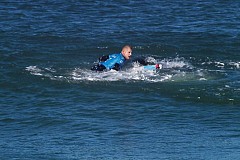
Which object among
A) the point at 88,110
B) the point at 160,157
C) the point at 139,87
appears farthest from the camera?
the point at 139,87

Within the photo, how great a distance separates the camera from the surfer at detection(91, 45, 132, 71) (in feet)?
89.0

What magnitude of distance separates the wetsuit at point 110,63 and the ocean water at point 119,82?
Result: 35 centimetres

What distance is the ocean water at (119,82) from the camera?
1961 cm

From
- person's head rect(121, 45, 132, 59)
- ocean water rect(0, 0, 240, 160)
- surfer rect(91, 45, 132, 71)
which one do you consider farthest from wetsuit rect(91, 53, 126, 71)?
ocean water rect(0, 0, 240, 160)

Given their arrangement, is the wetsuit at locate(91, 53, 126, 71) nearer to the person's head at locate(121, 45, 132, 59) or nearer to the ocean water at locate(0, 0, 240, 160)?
the person's head at locate(121, 45, 132, 59)

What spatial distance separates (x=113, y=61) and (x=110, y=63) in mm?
121

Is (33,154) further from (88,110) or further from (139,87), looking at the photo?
(139,87)

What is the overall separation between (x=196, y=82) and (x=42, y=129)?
653cm

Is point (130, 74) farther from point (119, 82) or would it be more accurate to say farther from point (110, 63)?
point (119, 82)

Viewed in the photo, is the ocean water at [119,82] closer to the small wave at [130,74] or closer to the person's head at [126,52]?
the small wave at [130,74]

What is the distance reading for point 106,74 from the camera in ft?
88.5

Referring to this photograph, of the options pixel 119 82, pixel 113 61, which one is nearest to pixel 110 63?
pixel 113 61

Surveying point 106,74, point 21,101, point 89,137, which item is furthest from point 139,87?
point 89,137

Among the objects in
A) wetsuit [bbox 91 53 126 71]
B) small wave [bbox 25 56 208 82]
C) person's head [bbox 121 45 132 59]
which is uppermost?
person's head [bbox 121 45 132 59]
